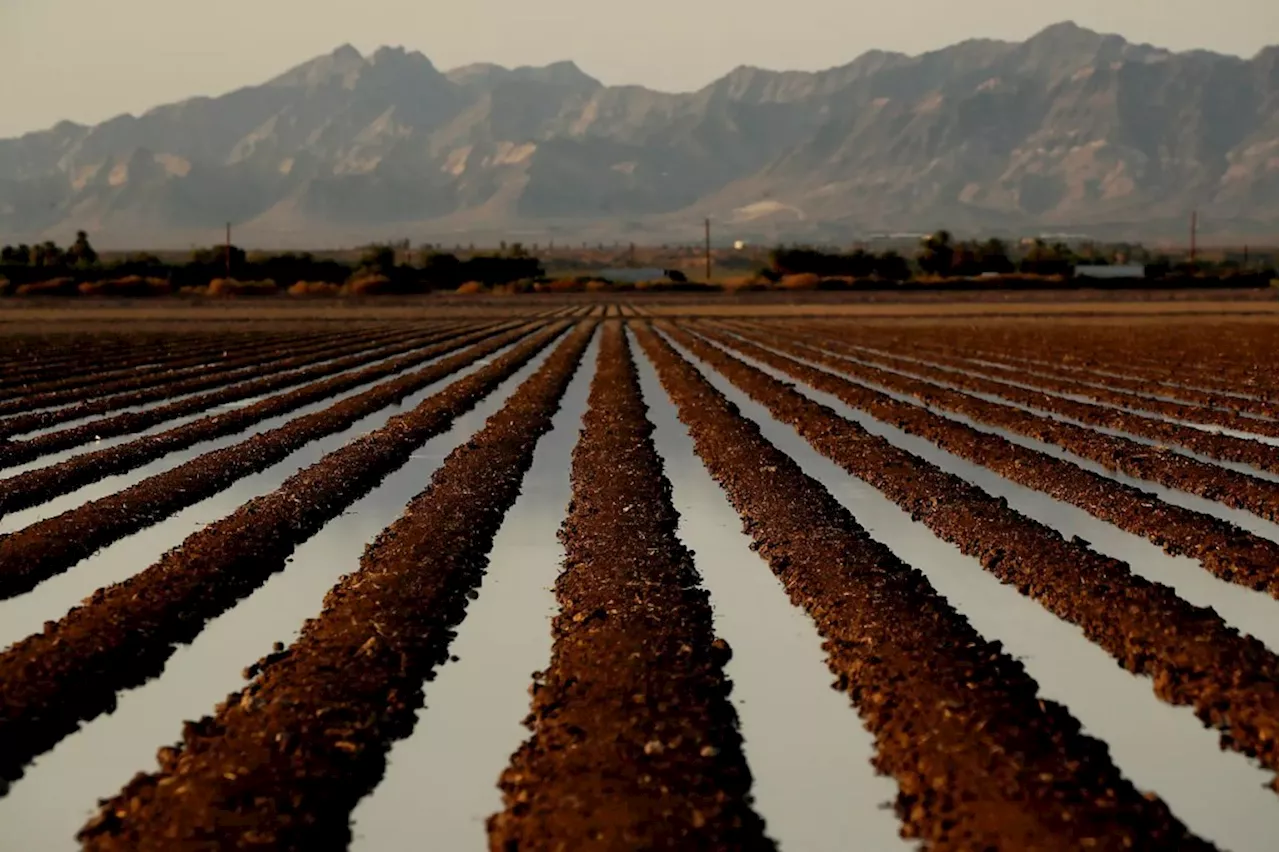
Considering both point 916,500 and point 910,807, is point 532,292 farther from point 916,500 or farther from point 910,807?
point 910,807

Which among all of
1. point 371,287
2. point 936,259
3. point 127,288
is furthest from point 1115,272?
point 127,288

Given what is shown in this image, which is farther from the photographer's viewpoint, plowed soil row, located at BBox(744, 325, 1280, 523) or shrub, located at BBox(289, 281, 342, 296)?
shrub, located at BBox(289, 281, 342, 296)

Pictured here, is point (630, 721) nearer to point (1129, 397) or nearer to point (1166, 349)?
point (1129, 397)

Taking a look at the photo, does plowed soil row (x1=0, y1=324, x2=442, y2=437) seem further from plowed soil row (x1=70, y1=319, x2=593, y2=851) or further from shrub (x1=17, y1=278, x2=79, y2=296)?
shrub (x1=17, y1=278, x2=79, y2=296)

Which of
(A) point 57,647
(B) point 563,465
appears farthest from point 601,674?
(B) point 563,465

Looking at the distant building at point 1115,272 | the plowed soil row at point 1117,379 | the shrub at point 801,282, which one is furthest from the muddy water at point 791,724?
the distant building at point 1115,272

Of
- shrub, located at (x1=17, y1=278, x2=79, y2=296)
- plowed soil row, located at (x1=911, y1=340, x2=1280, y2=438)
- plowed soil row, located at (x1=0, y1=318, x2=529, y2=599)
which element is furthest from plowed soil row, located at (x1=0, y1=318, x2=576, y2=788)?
shrub, located at (x1=17, y1=278, x2=79, y2=296)
